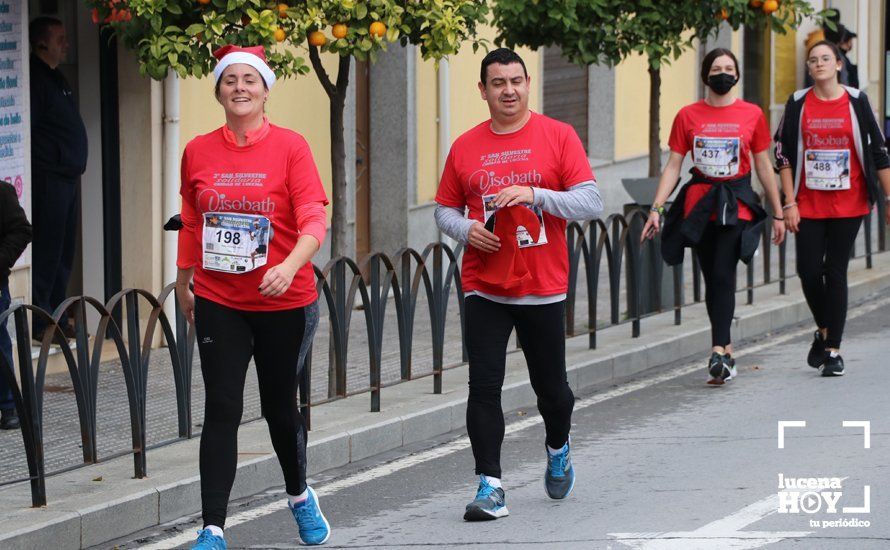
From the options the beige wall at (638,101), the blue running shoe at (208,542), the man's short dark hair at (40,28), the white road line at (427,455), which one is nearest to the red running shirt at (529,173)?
the white road line at (427,455)

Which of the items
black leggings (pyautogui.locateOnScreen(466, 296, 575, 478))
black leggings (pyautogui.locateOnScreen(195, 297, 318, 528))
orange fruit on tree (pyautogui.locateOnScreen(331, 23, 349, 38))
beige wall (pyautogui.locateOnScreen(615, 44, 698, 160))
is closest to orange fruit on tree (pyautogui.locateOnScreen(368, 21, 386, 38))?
orange fruit on tree (pyautogui.locateOnScreen(331, 23, 349, 38))

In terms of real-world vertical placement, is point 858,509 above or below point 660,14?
below

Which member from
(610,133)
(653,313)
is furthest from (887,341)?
(610,133)

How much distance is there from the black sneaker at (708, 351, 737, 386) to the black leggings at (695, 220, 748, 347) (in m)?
0.08

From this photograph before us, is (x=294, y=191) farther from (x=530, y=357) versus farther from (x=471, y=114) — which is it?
(x=471, y=114)

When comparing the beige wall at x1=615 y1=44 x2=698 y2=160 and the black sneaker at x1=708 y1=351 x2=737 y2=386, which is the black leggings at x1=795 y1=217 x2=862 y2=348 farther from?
the beige wall at x1=615 y1=44 x2=698 y2=160

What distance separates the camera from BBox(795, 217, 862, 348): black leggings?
10.2 m

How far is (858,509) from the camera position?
263 inches

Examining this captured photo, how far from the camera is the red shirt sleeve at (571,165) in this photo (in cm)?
670

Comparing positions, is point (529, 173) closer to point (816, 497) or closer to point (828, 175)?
point (816, 497)

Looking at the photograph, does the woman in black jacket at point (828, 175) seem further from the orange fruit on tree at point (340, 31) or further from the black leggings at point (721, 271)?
the orange fruit on tree at point (340, 31)

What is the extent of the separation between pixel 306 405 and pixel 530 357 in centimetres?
167

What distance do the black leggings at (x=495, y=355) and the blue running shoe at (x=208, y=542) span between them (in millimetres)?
1177

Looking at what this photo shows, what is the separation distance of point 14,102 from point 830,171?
479 centimetres
